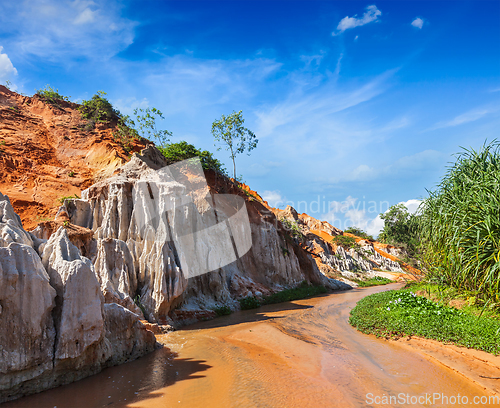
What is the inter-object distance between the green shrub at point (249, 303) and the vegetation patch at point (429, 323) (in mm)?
6798

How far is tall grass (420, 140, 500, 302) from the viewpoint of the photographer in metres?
9.56

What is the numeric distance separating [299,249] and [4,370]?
29363 mm

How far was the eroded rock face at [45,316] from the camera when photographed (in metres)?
5.20

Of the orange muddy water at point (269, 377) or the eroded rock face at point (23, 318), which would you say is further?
the orange muddy water at point (269, 377)

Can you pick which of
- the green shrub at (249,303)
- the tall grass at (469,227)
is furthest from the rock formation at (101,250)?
the tall grass at (469,227)

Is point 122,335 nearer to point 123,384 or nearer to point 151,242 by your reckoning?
point 123,384

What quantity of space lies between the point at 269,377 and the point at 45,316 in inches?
198

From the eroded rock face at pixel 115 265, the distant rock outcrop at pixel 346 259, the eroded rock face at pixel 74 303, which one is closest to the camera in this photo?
the eroded rock face at pixel 74 303

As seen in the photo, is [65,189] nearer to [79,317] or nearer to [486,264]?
[79,317]

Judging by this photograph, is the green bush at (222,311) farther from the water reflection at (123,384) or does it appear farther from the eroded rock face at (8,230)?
the eroded rock face at (8,230)

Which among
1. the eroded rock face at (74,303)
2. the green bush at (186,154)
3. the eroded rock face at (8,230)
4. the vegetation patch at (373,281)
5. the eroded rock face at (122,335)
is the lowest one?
the vegetation patch at (373,281)

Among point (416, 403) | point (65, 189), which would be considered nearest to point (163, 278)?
point (416, 403)

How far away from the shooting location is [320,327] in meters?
13.2

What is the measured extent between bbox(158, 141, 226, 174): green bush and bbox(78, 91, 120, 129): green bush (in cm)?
782
